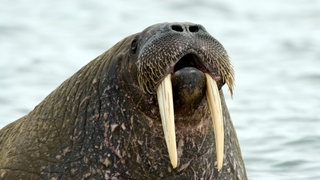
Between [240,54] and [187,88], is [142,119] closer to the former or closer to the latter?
[187,88]

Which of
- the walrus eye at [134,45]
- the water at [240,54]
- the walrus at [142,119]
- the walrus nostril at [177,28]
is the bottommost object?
the water at [240,54]

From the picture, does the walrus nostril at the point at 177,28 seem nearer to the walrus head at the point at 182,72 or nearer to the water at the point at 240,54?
the walrus head at the point at 182,72

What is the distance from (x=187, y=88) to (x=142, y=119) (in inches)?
26.0

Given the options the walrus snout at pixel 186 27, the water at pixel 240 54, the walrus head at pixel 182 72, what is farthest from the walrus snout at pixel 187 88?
the water at pixel 240 54

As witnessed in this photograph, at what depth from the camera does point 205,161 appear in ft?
35.9

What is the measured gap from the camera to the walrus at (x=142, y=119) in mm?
10461

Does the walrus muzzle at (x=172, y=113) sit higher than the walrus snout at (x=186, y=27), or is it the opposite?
the walrus snout at (x=186, y=27)

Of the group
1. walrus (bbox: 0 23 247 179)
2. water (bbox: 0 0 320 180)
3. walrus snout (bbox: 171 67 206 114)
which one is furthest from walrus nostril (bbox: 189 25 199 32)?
water (bbox: 0 0 320 180)

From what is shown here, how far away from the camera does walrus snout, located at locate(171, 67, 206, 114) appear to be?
1031cm

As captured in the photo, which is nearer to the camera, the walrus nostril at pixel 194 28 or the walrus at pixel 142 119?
the walrus at pixel 142 119

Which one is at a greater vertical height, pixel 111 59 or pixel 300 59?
pixel 111 59

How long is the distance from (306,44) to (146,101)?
1278 centimetres

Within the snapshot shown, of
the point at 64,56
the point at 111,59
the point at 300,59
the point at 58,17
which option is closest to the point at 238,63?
the point at 300,59

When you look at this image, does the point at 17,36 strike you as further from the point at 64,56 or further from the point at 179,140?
the point at 179,140
